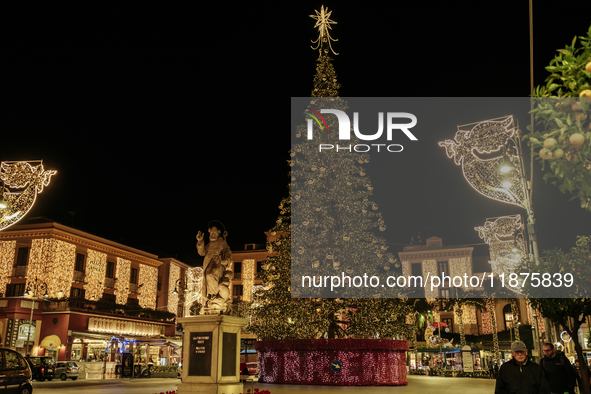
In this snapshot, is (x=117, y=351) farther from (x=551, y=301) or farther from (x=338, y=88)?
(x=551, y=301)

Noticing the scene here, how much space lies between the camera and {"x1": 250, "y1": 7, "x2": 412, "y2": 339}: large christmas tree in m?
22.5

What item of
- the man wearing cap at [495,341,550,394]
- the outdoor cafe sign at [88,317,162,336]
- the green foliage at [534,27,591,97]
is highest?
the green foliage at [534,27,591,97]

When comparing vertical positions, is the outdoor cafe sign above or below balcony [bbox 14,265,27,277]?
below

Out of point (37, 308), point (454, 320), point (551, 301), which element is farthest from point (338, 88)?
point (454, 320)

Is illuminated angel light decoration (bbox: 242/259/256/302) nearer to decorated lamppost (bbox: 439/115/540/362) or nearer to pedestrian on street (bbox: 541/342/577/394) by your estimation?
decorated lamppost (bbox: 439/115/540/362)

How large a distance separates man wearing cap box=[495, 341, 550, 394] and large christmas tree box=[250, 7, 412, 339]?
16.5m

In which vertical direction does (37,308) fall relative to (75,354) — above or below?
above

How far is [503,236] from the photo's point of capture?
37562 mm

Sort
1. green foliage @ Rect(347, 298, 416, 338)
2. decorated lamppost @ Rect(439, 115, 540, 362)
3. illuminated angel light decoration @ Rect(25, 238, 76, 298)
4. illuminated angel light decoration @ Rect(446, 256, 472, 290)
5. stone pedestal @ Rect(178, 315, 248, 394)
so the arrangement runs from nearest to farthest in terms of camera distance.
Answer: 1. stone pedestal @ Rect(178, 315, 248, 394)
2. decorated lamppost @ Rect(439, 115, 540, 362)
3. green foliage @ Rect(347, 298, 416, 338)
4. illuminated angel light decoration @ Rect(25, 238, 76, 298)
5. illuminated angel light decoration @ Rect(446, 256, 472, 290)

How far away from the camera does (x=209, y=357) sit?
12.2 meters

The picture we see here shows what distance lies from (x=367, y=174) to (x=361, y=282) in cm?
529

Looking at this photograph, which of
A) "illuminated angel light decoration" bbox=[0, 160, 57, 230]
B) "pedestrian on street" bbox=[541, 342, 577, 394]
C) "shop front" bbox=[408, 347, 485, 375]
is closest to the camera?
"pedestrian on street" bbox=[541, 342, 577, 394]

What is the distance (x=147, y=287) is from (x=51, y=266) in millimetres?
13608

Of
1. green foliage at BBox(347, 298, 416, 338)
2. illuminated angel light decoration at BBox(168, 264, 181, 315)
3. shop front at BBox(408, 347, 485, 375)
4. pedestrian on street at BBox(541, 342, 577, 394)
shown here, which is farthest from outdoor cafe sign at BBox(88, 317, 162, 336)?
pedestrian on street at BBox(541, 342, 577, 394)
